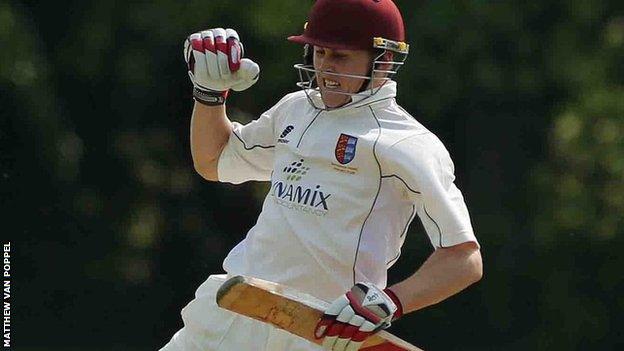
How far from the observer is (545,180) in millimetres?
9711

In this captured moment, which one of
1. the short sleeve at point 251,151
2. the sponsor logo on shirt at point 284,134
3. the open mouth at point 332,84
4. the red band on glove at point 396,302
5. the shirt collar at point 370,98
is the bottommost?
the red band on glove at point 396,302

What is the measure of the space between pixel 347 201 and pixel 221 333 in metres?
0.44

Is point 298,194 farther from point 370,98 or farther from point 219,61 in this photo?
point 219,61

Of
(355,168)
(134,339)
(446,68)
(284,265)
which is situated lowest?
(134,339)

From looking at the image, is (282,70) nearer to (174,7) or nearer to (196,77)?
(174,7)

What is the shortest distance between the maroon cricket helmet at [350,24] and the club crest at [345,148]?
23 centimetres

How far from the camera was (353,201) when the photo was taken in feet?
12.3

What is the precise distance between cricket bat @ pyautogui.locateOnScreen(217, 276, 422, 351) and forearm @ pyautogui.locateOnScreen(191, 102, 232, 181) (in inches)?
28.5

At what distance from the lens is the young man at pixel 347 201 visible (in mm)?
3674

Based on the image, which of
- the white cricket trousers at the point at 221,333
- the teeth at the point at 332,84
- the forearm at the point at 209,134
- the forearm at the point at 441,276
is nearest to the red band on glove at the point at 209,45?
the forearm at the point at 209,134

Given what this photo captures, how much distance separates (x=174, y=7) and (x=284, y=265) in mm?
6023

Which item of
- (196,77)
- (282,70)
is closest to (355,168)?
(196,77)

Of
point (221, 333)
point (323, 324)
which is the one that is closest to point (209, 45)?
point (221, 333)

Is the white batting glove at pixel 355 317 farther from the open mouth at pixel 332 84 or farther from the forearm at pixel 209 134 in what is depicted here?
the forearm at pixel 209 134
